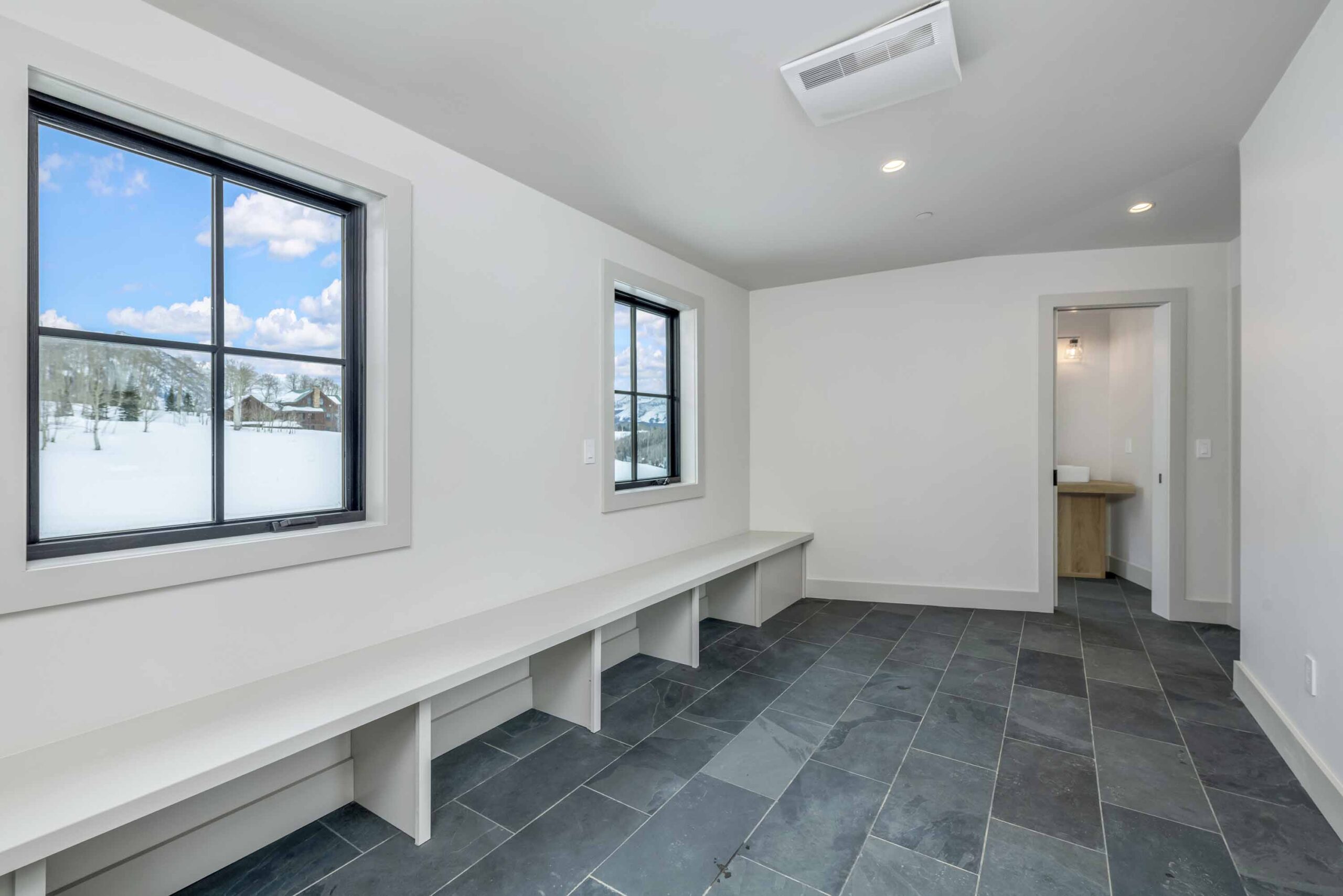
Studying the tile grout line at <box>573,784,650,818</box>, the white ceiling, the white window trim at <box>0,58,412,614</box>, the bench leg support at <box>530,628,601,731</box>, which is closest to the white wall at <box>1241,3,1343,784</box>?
the white ceiling

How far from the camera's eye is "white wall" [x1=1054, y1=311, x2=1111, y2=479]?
5449 millimetres

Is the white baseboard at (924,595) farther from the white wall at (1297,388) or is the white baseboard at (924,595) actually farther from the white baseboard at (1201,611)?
the white wall at (1297,388)

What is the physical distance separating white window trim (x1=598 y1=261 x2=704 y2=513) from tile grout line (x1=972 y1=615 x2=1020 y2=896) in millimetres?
1789

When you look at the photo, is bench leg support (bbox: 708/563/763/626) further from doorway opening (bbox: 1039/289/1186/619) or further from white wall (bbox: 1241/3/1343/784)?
white wall (bbox: 1241/3/1343/784)

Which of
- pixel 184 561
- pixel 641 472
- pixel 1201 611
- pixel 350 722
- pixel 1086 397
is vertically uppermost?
pixel 1086 397

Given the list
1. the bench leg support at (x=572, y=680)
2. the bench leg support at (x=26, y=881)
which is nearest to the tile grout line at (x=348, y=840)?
the bench leg support at (x=26, y=881)

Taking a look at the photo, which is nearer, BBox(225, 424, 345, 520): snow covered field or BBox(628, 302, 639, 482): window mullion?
BBox(225, 424, 345, 520): snow covered field

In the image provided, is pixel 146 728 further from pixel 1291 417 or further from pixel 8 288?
pixel 1291 417

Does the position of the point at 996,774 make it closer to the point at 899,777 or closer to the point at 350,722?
the point at 899,777

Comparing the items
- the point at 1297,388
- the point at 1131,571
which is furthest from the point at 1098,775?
the point at 1131,571

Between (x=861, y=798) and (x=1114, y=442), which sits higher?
(x=1114, y=442)

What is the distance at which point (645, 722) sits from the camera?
A: 2.52 metres

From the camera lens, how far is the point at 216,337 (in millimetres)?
1759

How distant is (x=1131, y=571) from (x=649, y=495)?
13.9 feet
